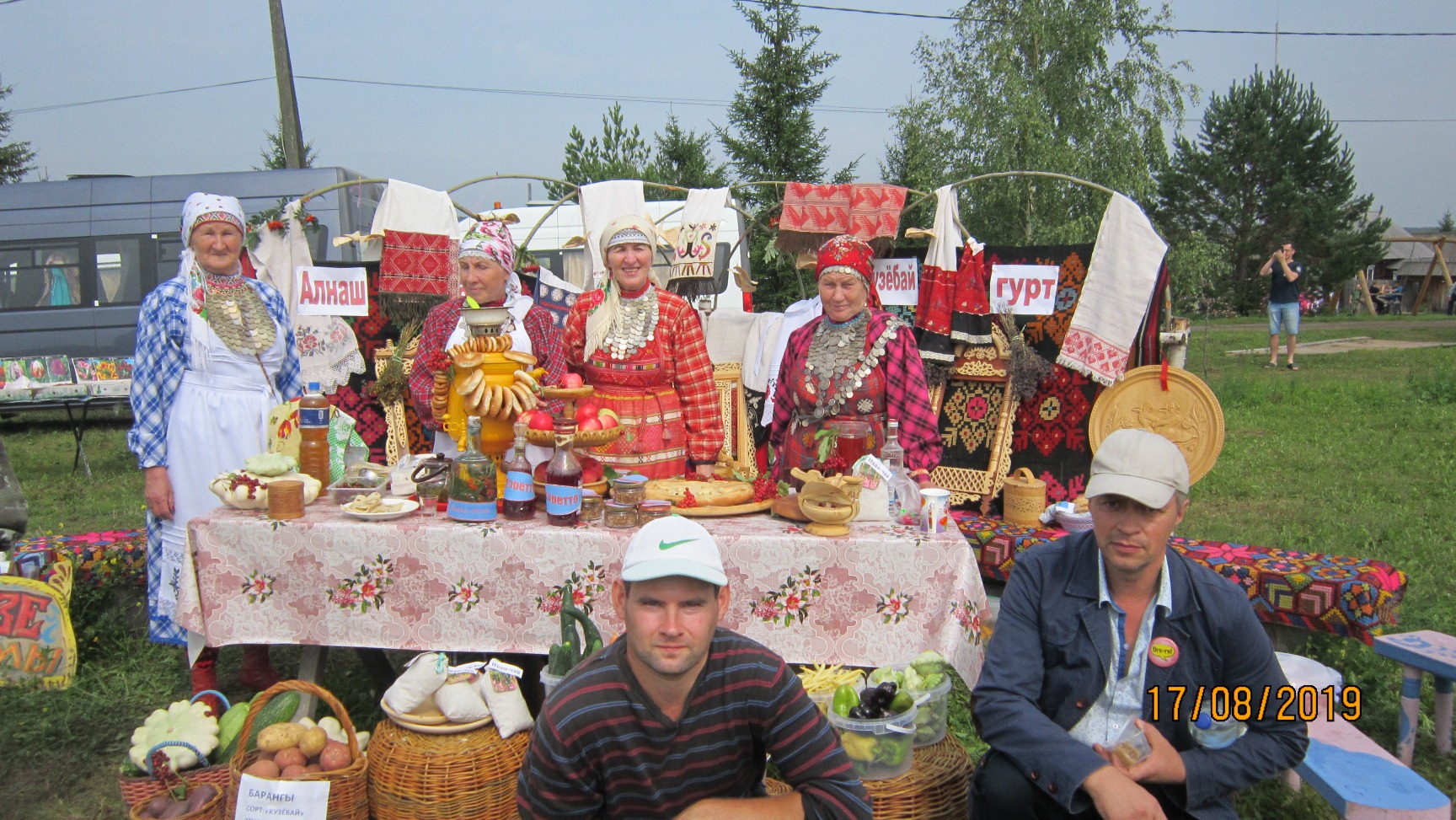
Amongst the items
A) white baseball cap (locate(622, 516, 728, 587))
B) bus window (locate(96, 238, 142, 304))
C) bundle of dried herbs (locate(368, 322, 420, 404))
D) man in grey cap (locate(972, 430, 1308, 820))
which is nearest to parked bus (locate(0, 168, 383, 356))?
bus window (locate(96, 238, 142, 304))

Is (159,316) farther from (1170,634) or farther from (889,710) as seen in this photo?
(1170,634)

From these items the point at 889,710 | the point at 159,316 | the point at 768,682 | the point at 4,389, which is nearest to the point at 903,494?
the point at 889,710

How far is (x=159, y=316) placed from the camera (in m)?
3.72

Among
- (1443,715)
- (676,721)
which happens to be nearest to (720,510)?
(676,721)

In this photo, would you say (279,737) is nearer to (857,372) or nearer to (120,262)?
(857,372)

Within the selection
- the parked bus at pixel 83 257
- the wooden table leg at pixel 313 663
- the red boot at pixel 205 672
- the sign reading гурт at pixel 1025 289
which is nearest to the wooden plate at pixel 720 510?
the wooden table leg at pixel 313 663

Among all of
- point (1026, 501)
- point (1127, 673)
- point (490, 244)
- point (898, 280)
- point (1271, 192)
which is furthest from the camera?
point (1271, 192)

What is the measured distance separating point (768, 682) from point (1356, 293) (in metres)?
37.4

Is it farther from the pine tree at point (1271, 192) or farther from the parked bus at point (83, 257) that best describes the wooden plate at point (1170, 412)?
the pine tree at point (1271, 192)

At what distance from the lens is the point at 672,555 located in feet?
5.71

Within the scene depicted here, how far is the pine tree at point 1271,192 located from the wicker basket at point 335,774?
93.8ft

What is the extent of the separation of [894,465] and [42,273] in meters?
12.9

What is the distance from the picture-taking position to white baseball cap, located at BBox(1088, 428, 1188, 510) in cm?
205

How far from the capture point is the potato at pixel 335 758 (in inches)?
107
